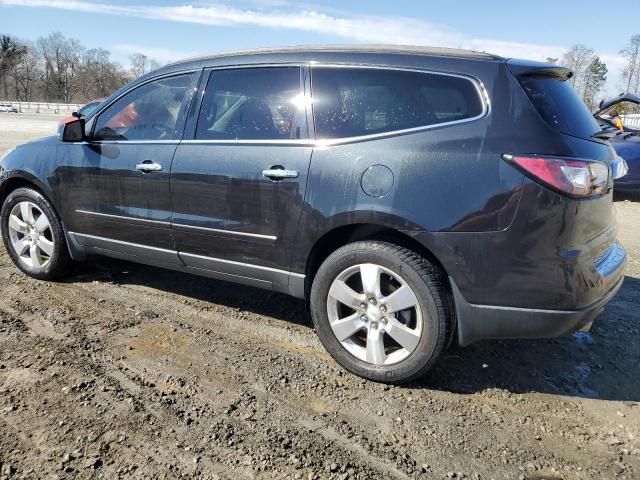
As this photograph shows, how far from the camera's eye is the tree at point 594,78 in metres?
50.2

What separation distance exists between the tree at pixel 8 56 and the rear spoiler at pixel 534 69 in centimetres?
10851

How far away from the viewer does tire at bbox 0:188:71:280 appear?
4.54m

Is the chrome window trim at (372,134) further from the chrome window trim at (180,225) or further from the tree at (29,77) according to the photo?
the tree at (29,77)

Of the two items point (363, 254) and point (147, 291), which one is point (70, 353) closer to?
point (147, 291)

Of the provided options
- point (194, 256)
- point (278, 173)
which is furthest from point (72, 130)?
point (278, 173)

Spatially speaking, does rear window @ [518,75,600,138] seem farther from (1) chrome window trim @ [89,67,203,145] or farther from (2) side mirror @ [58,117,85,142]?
(2) side mirror @ [58,117,85,142]

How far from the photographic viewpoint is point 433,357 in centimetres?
294

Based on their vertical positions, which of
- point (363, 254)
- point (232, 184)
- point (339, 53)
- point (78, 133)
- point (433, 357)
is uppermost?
point (339, 53)

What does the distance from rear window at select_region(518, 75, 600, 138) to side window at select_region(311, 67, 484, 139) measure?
11.6 inches

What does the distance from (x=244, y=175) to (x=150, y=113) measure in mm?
1168

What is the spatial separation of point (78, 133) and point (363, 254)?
2625 mm

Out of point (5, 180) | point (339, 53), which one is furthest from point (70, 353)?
point (339, 53)

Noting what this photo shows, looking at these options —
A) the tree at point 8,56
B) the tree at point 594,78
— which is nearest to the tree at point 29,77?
the tree at point 8,56

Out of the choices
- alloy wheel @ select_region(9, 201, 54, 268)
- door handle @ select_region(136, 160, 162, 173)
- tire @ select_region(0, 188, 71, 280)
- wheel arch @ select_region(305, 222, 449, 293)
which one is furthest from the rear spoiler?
alloy wheel @ select_region(9, 201, 54, 268)
